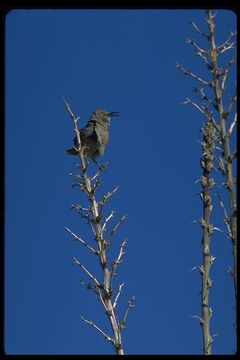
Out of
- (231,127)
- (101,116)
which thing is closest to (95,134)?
(101,116)

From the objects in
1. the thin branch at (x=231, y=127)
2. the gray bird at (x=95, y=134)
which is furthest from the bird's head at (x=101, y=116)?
the thin branch at (x=231, y=127)

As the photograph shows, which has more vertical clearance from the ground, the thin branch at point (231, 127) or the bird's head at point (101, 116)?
the bird's head at point (101, 116)

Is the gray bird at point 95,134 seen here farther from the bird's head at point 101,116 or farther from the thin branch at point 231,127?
the thin branch at point 231,127

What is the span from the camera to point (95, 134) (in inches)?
402

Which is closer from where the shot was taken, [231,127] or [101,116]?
[231,127]

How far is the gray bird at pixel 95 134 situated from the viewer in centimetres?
1014

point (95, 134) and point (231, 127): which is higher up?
point (95, 134)

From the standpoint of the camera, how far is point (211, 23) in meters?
3.86

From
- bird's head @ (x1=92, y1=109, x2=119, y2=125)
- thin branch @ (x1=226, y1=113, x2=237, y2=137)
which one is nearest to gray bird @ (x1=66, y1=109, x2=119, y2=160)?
bird's head @ (x1=92, y1=109, x2=119, y2=125)

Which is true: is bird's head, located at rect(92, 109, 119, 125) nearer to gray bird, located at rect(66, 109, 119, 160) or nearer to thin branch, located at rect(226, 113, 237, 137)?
gray bird, located at rect(66, 109, 119, 160)

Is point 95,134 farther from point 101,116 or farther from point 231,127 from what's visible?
point 231,127

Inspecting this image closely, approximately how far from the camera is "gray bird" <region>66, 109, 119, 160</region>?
10141 mm
